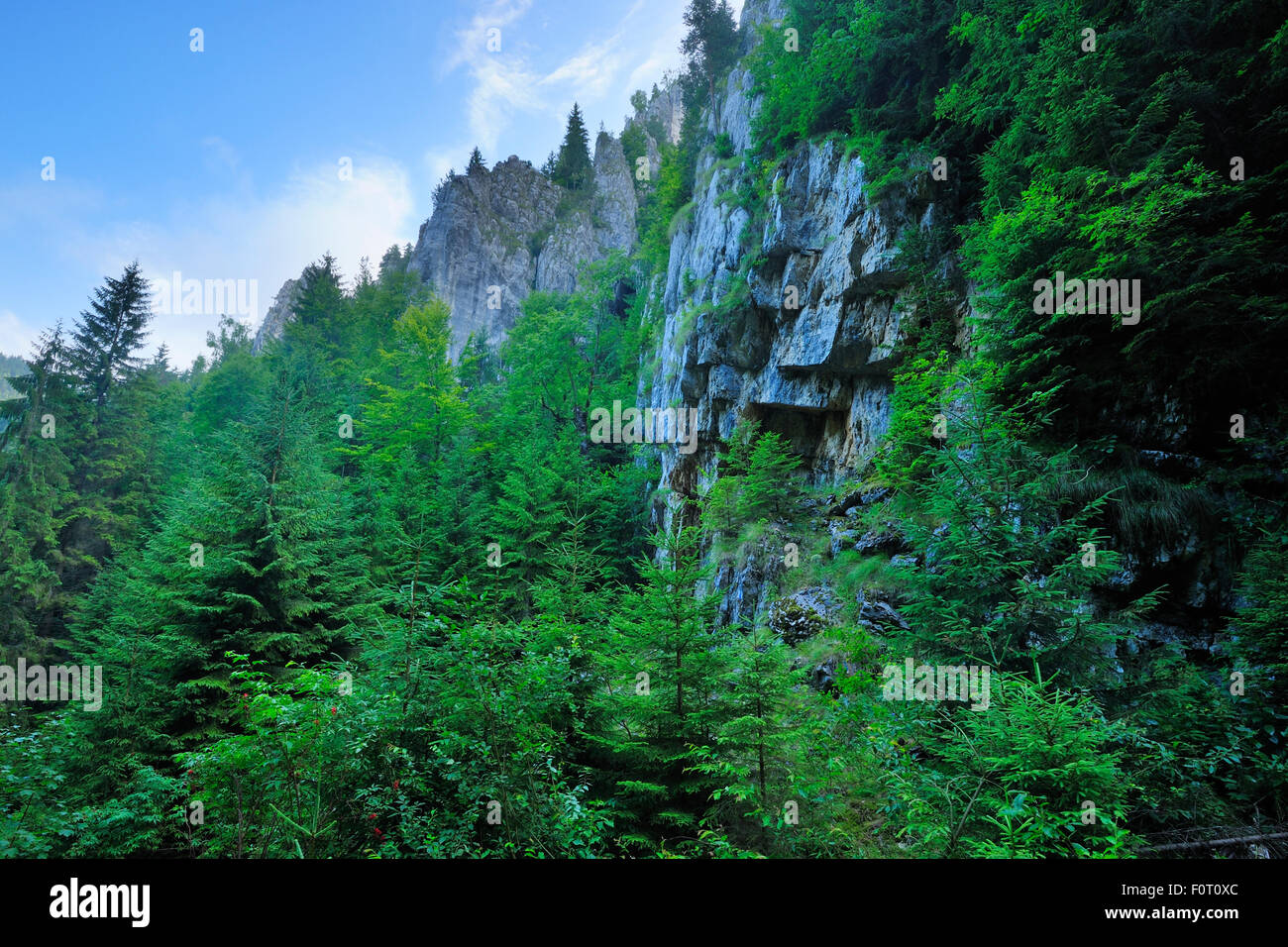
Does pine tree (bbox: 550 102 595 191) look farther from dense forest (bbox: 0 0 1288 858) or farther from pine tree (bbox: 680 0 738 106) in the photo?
dense forest (bbox: 0 0 1288 858)

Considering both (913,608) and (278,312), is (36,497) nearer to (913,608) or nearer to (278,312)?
(913,608)

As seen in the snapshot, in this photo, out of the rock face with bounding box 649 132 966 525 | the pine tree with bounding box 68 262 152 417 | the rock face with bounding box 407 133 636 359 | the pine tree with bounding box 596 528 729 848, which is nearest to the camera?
the pine tree with bounding box 596 528 729 848

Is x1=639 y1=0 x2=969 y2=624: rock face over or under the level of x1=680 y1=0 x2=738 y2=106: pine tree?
under

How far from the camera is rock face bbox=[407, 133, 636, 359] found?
40.4 m

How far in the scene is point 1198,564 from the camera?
Result: 6141mm

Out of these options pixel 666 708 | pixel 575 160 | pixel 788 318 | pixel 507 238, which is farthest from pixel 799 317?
pixel 575 160

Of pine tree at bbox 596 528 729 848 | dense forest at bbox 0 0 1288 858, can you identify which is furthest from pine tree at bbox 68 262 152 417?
pine tree at bbox 596 528 729 848

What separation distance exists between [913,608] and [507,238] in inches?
1826

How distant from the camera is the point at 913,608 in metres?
5.27

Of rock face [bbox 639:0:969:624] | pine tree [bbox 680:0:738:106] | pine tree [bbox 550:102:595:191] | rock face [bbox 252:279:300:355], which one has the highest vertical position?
pine tree [bbox 550:102:595:191]

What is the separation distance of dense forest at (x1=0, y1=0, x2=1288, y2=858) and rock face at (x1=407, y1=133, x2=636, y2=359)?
30.1 m

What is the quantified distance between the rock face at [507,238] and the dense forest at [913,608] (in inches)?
1184

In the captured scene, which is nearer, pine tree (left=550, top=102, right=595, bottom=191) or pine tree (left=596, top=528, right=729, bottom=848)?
pine tree (left=596, top=528, right=729, bottom=848)
